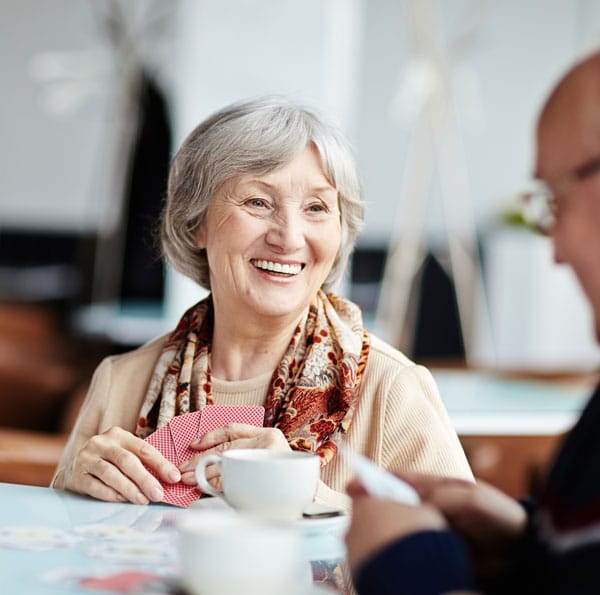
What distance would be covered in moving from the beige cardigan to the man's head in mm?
703

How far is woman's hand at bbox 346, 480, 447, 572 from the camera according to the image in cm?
A: 81

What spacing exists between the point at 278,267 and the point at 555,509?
2.96 ft

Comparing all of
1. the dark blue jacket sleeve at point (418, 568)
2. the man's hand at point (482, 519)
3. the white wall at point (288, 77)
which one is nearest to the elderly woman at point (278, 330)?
the man's hand at point (482, 519)

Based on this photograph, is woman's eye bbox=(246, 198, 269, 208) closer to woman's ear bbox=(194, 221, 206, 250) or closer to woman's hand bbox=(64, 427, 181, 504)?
woman's ear bbox=(194, 221, 206, 250)

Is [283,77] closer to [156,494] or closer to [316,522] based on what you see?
[156,494]

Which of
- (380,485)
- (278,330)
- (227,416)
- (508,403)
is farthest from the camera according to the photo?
(508,403)

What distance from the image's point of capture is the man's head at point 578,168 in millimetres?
754

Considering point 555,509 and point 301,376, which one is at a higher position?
point 555,509

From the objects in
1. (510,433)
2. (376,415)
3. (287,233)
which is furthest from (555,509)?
(510,433)

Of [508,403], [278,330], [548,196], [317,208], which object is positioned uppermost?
[548,196]

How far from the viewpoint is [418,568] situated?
0.78m

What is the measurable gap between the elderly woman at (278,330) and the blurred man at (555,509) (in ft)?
1.99

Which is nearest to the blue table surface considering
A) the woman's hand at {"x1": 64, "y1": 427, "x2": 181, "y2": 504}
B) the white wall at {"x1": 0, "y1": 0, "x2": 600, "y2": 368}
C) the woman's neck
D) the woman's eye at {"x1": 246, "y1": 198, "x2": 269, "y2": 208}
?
the white wall at {"x1": 0, "y1": 0, "x2": 600, "y2": 368}

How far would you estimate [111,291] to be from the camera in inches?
241
